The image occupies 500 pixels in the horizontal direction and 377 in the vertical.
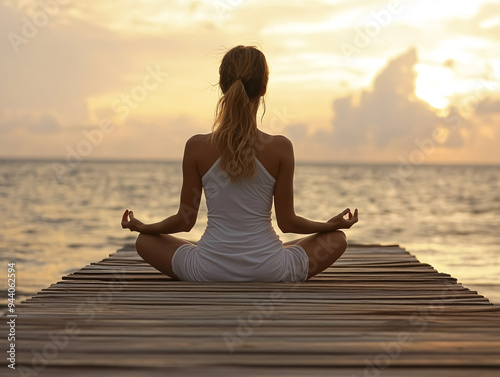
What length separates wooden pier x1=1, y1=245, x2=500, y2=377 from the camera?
8.34 feet

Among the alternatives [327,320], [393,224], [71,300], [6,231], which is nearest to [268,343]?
[327,320]

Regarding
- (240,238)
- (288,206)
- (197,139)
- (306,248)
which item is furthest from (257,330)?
(197,139)

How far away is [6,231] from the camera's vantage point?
17.4 meters

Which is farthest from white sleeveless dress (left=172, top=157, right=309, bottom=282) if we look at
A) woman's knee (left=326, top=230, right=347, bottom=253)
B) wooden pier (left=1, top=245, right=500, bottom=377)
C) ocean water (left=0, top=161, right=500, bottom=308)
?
ocean water (left=0, top=161, right=500, bottom=308)

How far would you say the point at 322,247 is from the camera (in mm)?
4473

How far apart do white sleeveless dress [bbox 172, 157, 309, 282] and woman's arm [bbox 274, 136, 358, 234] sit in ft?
0.21

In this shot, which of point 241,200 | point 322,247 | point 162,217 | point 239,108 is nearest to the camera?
point 239,108

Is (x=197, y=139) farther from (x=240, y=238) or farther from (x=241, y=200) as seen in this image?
(x=240, y=238)

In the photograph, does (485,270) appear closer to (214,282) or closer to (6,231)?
(214,282)

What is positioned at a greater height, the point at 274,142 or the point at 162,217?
the point at 274,142

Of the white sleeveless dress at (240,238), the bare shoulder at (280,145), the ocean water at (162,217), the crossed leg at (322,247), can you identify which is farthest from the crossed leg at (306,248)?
the ocean water at (162,217)

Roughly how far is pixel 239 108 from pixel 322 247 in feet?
3.66

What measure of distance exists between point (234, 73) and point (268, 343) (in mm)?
1892

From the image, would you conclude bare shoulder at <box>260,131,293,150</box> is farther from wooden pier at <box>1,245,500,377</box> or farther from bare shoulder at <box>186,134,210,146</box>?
wooden pier at <box>1,245,500,377</box>
